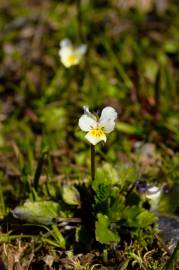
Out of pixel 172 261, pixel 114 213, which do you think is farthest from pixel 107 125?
pixel 172 261

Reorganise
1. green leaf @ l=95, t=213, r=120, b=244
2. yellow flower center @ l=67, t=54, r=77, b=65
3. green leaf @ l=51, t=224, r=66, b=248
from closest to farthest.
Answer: green leaf @ l=95, t=213, r=120, b=244
green leaf @ l=51, t=224, r=66, b=248
yellow flower center @ l=67, t=54, r=77, b=65

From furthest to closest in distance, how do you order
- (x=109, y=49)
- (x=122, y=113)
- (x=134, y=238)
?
(x=109, y=49) < (x=122, y=113) < (x=134, y=238)

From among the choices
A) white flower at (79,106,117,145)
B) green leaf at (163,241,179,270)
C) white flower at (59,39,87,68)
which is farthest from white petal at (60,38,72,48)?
green leaf at (163,241,179,270)

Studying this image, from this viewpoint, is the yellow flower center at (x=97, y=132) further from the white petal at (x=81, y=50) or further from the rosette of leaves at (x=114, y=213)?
the white petal at (x=81, y=50)

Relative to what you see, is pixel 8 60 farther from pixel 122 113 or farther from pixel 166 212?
pixel 166 212

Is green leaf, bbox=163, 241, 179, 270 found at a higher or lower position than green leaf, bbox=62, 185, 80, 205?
lower

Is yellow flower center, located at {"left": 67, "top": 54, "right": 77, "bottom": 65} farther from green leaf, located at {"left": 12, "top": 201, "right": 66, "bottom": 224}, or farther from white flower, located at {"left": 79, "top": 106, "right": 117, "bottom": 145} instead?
green leaf, located at {"left": 12, "top": 201, "right": 66, "bottom": 224}

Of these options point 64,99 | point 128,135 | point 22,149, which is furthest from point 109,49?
point 22,149
